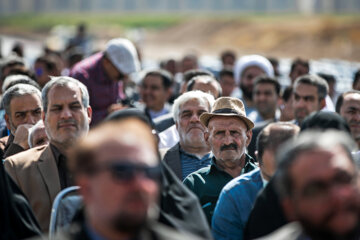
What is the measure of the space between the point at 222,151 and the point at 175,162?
0.76 m

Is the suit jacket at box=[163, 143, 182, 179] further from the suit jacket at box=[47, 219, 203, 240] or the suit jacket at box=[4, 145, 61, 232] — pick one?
the suit jacket at box=[47, 219, 203, 240]

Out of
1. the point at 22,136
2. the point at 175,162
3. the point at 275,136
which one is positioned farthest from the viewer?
the point at 175,162

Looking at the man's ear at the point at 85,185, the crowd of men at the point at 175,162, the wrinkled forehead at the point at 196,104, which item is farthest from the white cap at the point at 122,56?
the man's ear at the point at 85,185

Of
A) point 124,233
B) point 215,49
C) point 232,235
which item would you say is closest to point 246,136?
point 232,235

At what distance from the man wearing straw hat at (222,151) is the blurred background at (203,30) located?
10.1m

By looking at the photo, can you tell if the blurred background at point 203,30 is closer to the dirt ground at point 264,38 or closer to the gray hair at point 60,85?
the dirt ground at point 264,38

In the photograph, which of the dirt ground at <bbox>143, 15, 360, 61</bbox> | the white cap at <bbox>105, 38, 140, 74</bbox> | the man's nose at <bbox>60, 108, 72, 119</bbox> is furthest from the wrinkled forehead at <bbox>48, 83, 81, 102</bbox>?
the dirt ground at <bbox>143, 15, 360, 61</bbox>

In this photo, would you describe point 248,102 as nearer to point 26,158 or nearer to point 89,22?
point 26,158

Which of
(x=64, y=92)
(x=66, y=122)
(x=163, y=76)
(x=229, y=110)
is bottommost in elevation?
(x=163, y=76)

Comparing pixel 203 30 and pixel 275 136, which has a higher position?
pixel 275 136

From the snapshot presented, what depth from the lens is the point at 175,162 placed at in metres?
6.84

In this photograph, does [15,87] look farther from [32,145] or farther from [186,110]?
[186,110]

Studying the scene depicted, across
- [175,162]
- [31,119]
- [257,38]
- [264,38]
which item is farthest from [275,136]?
[257,38]

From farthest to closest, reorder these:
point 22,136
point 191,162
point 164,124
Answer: point 164,124 → point 191,162 → point 22,136
